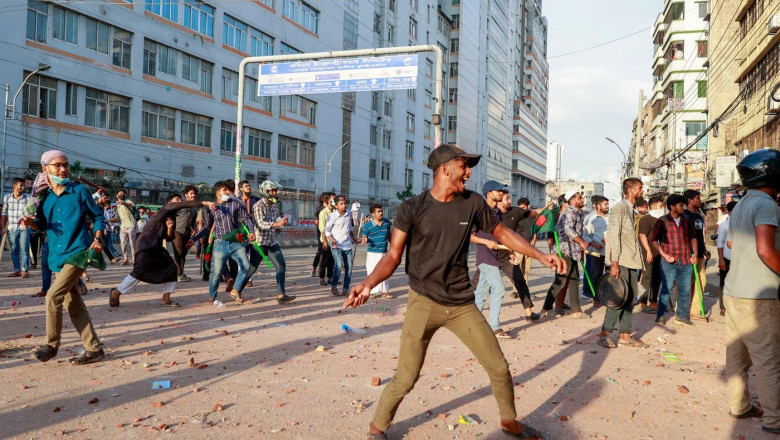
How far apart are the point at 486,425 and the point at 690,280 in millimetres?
5911

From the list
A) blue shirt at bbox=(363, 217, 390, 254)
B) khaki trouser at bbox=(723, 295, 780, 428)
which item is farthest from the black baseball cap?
blue shirt at bbox=(363, 217, 390, 254)

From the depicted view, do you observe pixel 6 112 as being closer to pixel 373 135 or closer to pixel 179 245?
pixel 179 245

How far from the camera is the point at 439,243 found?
390 centimetres

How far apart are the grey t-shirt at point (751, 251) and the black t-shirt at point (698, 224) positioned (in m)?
4.99

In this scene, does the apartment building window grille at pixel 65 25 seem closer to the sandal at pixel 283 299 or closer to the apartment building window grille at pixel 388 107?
the sandal at pixel 283 299

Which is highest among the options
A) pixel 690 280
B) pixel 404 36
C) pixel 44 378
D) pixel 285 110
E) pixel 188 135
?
pixel 404 36

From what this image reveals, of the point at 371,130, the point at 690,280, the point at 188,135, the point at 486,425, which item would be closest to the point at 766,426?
the point at 486,425

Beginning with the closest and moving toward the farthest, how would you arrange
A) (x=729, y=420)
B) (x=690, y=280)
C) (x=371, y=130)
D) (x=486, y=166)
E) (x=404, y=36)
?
1. (x=729, y=420)
2. (x=690, y=280)
3. (x=371, y=130)
4. (x=404, y=36)
5. (x=486, y=166)

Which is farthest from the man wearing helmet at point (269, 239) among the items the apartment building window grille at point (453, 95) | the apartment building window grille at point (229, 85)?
the apartment building window grille at point (453, 95)

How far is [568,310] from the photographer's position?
10055mm

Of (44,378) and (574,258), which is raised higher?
(574,258)

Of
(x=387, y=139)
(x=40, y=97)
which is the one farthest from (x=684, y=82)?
(x=40, y=97)

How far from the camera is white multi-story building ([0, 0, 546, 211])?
27.2m

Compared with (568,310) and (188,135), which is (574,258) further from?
(188,135)
